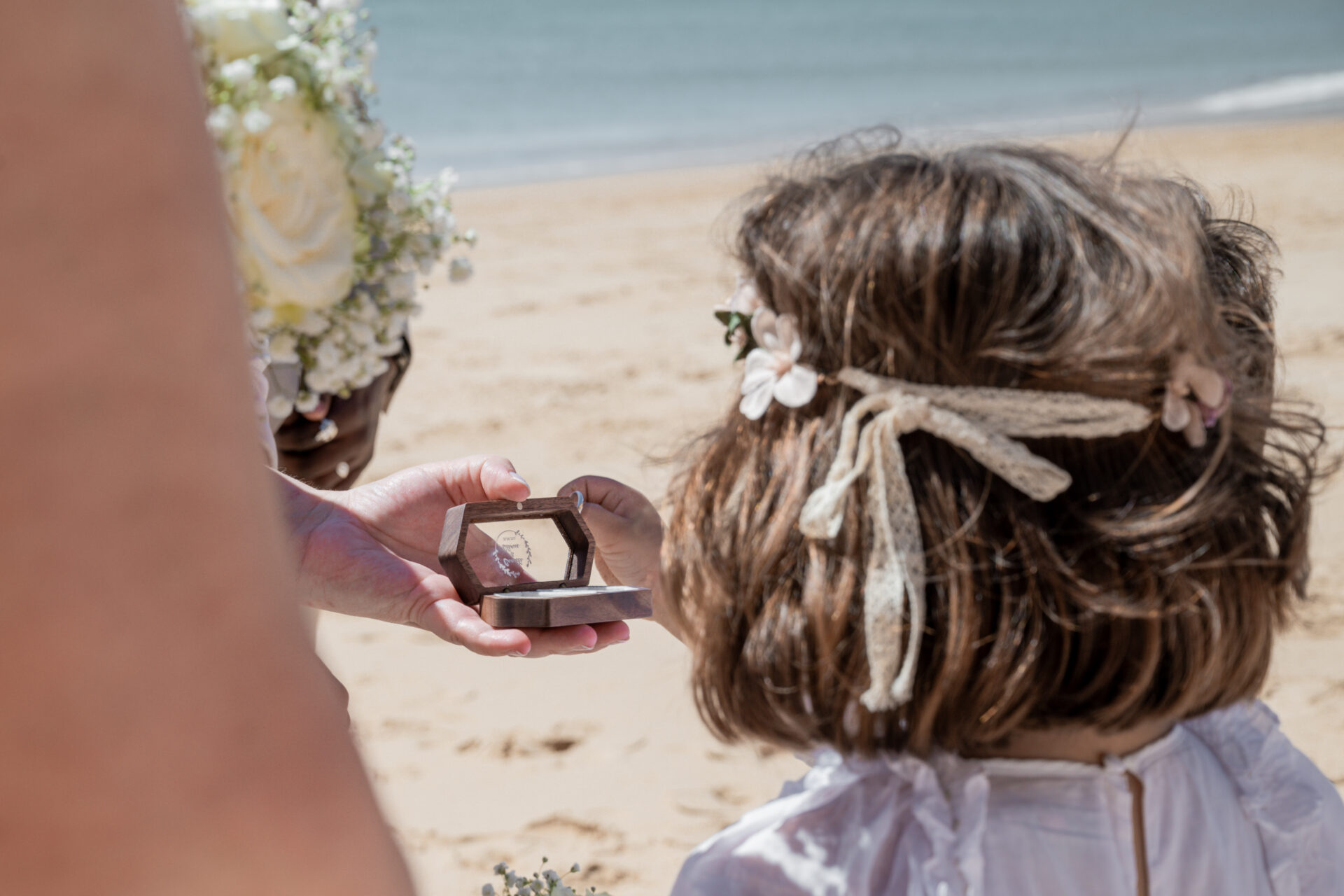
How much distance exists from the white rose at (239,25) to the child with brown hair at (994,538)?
4.26 feet

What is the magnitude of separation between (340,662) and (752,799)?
1.55 m

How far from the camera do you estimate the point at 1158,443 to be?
120cm

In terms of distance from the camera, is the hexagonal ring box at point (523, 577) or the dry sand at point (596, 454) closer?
the hexagonal ring box at point (523, 577)

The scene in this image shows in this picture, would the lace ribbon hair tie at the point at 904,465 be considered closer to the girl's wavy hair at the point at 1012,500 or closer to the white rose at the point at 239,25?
the girl's wavy hair at the point at 1012,500

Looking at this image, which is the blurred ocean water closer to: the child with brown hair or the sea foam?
the sea foam

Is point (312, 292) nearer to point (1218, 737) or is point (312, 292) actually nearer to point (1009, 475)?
point (1009, 475)

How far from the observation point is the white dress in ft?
4.06

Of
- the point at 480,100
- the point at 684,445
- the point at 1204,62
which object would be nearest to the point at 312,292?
the point at 684,445

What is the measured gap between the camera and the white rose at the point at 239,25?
215cm

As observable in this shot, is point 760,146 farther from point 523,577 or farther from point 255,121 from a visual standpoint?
point 523,577

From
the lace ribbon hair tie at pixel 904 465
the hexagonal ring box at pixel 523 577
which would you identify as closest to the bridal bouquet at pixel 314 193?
the hexagonal ring box at pixel 523 577

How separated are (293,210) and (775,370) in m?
1.24

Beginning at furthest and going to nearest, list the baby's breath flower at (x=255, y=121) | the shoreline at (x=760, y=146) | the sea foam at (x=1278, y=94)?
the sea foam at (x=1278, y=94) → the shoreline at (x=760, y=146) → the baby's breath flower at (x=255, y=121)

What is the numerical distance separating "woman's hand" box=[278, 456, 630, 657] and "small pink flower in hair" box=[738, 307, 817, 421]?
1.57 ft
